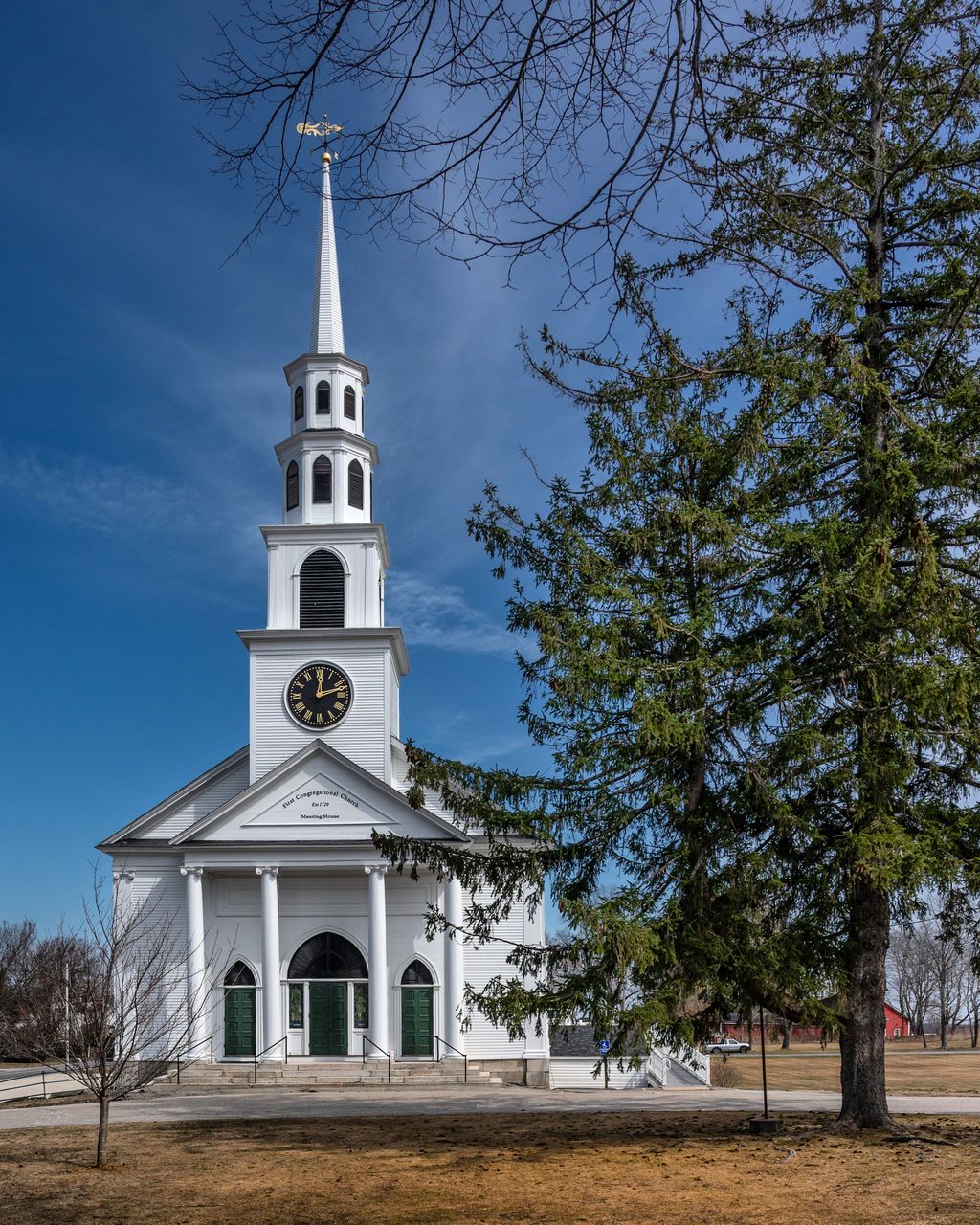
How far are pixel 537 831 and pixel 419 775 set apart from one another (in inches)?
63.0

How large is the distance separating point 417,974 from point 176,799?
24.7 ft

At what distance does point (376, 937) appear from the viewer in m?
Result: 28.8

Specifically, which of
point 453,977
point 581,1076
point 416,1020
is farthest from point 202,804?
point 581,1076

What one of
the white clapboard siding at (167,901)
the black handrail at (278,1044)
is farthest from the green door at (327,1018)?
the white clapboard siding at (167,901)

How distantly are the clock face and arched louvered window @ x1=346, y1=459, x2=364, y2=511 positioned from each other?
479cm

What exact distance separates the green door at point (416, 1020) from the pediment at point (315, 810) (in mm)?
3782

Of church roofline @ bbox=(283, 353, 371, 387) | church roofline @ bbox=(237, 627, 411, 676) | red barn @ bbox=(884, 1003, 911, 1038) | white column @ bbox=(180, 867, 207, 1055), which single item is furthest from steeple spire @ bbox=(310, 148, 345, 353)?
red barn @ bbox=(884, 1003, 911, 1038)

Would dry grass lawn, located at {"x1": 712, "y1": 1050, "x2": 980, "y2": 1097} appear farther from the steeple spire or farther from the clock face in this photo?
the steeple spire

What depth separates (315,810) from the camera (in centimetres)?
2988

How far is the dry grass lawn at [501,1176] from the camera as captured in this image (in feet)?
34.6

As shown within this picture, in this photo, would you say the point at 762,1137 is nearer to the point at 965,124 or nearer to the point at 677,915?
the point at 677,915

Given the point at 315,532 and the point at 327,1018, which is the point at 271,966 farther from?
the point at 315,532

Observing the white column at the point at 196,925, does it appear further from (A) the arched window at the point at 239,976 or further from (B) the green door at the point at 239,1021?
(A) the arched window at the point at 239,976

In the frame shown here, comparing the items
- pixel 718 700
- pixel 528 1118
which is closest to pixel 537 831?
pixel 718 700
